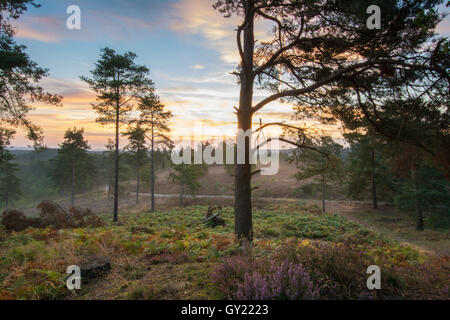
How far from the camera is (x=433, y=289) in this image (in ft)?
12.6

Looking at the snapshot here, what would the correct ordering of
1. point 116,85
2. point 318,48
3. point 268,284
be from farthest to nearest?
1. point 116,85
2. point 318,48
3. point 268,284

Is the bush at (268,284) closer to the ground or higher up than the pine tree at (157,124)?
closer to the ground

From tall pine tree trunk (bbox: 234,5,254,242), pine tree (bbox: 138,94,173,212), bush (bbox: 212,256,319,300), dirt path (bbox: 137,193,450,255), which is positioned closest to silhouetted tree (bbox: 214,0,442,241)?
tall pine tree trunk (bbox: 234,5,254,242)

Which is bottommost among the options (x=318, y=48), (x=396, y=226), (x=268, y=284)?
(x=396, y=226)

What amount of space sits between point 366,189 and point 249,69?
97.9 feet

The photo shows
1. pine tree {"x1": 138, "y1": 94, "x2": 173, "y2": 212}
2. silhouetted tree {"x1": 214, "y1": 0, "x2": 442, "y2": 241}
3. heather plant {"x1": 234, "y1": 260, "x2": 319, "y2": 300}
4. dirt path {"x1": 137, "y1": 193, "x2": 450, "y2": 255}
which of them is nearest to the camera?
heather plant {"x1": 234, "y1": 260, "x2": 319, "y2": 300}

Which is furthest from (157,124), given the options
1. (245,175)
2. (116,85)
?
(245,175)

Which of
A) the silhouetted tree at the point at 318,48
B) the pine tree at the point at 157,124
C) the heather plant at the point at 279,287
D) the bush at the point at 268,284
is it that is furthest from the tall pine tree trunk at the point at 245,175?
the pine tree at the point at 157,124

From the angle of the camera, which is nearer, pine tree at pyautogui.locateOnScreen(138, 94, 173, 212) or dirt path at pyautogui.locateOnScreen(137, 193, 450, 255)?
dirt path at pyautogui.locateOnScreen(137, 193, 450, 255)

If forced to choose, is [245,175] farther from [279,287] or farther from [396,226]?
[396,226]

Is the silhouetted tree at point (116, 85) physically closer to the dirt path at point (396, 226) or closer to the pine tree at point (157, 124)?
the pine tree at point (157, 124)

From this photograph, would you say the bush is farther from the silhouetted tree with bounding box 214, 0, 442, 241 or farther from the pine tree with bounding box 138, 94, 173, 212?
the pine tree with bounding box 138, 94, 173, 212
